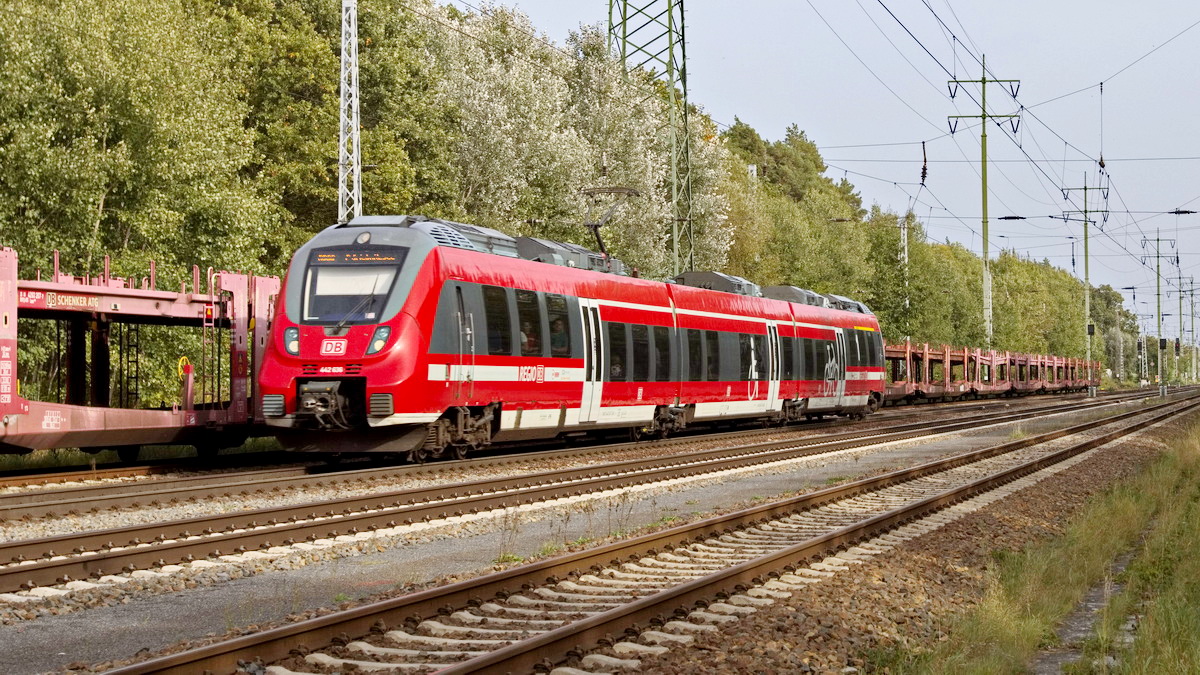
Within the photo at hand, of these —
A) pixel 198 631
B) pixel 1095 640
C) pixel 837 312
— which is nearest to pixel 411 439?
pixel 198 631

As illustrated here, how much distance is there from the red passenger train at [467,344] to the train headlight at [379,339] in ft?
0.06

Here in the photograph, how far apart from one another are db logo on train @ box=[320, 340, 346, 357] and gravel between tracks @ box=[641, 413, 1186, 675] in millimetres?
8288

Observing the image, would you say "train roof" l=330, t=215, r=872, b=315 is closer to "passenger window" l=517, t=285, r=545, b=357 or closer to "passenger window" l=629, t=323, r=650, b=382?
"passenger window" l=517, t=285, r=545, b=357

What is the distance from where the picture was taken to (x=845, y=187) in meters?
154

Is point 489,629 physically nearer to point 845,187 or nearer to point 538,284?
point 538,284

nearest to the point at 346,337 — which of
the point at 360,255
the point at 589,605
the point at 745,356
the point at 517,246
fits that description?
the point at 360,255

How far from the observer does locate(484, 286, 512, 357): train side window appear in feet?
62.0

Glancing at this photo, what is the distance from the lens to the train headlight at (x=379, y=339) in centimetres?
1695

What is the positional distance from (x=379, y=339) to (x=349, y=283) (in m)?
1.06

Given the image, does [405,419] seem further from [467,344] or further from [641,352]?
[641,352]

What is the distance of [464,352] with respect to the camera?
1828 cm

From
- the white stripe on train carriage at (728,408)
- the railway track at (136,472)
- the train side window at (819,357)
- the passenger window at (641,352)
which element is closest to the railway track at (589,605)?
the railway track at (136,472)

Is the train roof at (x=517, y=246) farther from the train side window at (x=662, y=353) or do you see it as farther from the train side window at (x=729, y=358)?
the train side window at (x=662, y=353)

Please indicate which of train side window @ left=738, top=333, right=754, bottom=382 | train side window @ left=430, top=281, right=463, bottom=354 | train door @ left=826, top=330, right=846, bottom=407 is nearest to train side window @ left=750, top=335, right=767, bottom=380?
train side window @ left=738, top=333, right=754, bottom=382
